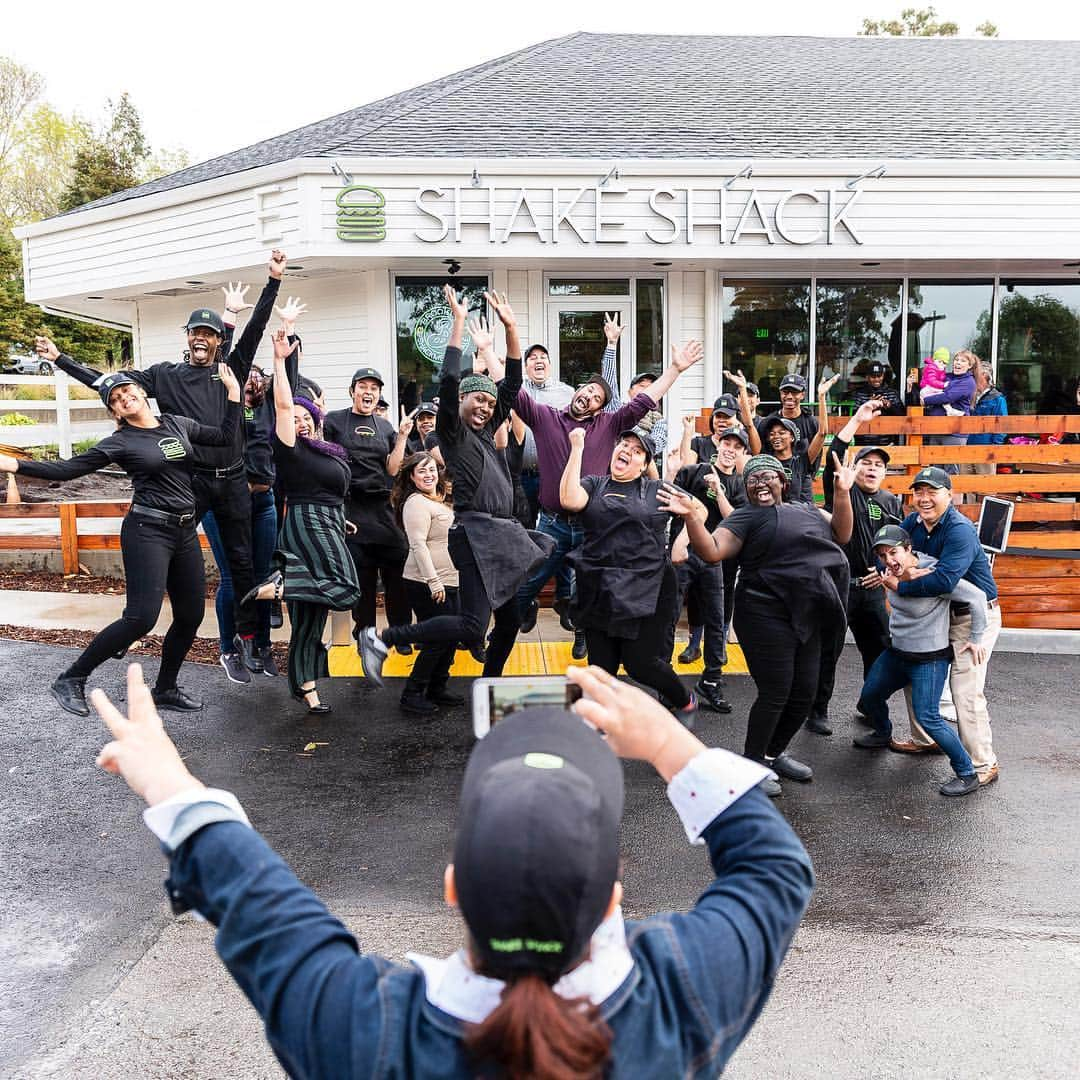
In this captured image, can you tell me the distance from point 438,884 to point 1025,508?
7129 mm

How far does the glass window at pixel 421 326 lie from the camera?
12.7 metres

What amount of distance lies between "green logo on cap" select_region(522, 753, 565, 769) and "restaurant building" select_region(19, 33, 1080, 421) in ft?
35.6

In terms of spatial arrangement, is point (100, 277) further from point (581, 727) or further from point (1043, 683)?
point (581, 727)

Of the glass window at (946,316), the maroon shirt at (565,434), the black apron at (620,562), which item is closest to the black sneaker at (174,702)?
the black apron at (620,562)

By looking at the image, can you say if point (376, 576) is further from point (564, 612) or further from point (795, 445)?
point (795, 445)

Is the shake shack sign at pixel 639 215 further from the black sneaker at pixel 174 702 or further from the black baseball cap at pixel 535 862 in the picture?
the black baseball cap at pixel 535 862

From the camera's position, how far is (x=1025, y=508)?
369 inches

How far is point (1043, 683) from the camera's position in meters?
7.70

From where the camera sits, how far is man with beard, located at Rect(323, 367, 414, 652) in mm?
7457

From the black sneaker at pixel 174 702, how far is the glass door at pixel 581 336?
7.09 m

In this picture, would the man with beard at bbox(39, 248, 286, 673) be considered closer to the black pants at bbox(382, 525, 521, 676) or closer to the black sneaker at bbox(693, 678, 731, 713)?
the black pants at bbox(382, 525, 521, 676)

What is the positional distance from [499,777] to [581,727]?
16cm

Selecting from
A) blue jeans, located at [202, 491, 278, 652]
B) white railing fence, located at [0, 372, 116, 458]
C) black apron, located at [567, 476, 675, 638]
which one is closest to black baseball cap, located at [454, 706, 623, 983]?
black apron, located at [567, 476, 675, 638]

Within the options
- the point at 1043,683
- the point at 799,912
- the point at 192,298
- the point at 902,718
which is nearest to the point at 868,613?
the point at 902,718
